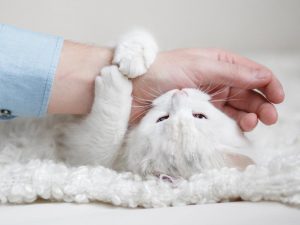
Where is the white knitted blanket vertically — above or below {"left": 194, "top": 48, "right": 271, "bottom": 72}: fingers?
below

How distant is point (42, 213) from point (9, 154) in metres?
0.31

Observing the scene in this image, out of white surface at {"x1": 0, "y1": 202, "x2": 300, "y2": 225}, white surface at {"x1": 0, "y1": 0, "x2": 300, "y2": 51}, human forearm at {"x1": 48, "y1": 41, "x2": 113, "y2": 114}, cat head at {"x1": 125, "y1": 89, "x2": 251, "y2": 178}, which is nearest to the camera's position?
white surface at {"x1": 0, "y1": 202, "x2": 300, "y2": 225}

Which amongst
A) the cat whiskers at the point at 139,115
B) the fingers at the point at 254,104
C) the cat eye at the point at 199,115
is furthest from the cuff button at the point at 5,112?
the fingers at the point at 254,104

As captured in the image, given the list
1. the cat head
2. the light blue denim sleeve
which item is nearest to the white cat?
the cat head

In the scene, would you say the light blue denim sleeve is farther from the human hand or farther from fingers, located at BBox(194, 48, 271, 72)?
fingers, located at BBox(194, 48, 271, 72)

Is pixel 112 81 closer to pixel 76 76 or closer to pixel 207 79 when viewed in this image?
pixel 76 76

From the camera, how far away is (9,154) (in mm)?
1068

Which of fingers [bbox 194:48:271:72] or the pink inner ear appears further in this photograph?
fingers [bbox 194:48:271:72]

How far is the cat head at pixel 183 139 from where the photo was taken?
3.05 ft

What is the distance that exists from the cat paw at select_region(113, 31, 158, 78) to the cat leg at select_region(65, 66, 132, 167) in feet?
0.07

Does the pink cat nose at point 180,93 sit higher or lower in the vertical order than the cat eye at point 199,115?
higher

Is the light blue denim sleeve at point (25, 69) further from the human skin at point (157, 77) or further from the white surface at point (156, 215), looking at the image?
the white surface at point (156, 215)

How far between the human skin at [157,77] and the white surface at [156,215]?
12.2 inches

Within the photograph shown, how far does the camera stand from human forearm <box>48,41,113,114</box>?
1045 mm
